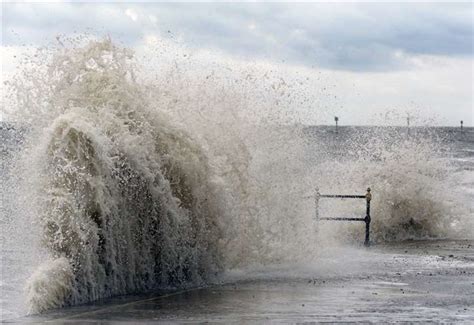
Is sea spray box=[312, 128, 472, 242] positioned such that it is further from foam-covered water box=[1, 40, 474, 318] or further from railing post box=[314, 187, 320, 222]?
foam-covered water box=[1, 40, 474, 318]

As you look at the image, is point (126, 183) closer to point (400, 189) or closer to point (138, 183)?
point (138, 183)

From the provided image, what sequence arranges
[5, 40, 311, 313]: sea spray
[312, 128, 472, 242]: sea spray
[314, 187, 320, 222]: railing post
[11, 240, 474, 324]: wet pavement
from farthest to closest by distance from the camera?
[312, 128, 472, 242]: sea spray < [314, 187, 320, 222]: railing post < [5, 40, 311, 313]: sea spray < [11, 240, 474, 324]: wet pavement

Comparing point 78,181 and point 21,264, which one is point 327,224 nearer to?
point 21,264

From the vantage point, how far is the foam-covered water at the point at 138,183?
49.5 feet

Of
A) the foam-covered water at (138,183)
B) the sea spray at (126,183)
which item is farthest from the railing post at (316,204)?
the sea spray at (126,183)

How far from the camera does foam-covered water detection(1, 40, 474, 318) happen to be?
15.1 meters

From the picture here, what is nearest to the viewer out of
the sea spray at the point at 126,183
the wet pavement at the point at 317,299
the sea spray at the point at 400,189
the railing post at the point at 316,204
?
the wet pavement at the point at 317,299

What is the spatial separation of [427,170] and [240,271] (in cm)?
1377

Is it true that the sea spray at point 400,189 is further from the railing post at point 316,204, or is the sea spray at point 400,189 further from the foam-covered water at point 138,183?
the foam-covered water at point 138,183

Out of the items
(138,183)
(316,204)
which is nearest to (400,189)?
(316,204)

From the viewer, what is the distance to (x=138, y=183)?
1641 cm

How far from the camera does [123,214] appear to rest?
52.7 feet

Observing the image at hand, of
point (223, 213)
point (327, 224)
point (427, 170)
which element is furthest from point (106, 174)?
point (427, 170)

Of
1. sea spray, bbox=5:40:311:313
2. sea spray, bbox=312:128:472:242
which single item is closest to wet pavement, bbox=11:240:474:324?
sea spray, bbox=5:40:311:313
